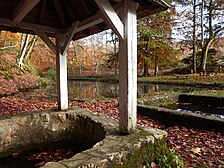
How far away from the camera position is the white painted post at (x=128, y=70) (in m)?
2.99

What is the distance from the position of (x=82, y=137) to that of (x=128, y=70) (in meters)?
2.35

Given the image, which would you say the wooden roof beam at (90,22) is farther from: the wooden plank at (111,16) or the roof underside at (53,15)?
the wooden plank at (111,16)

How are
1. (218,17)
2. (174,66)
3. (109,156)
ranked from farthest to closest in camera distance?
(174,66) → (218,17) → (109,156)

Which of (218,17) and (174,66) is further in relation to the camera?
(174,66)

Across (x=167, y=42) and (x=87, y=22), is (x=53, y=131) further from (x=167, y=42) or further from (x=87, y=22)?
(x=167, y=42)

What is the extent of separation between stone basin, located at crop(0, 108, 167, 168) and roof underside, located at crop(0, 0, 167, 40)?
2124mm

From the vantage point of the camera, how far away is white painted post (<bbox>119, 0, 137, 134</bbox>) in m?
2.99

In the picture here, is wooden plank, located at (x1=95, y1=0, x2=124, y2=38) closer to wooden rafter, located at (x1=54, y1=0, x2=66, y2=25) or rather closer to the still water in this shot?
wooden rafter, located at (x1=54, y1=0, x2=66, y2=25)

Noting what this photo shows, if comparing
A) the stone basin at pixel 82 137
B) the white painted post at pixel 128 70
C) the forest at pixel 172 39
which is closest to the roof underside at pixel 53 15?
the white painted post at pixel 128 70

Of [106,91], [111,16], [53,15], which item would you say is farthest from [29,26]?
[106,91]

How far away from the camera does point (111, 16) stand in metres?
2.83

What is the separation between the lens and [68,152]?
418cm

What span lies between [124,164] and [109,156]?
0.30 meters

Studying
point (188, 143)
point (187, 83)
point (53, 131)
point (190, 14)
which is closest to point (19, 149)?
point (53, 131)
